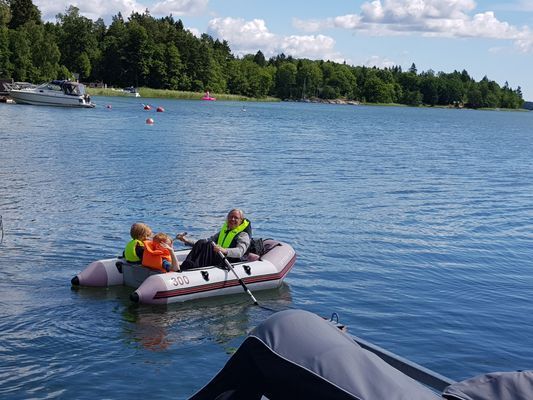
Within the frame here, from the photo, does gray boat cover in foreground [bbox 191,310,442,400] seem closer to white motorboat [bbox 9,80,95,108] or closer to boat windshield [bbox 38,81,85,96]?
white motorboat [bbox 9,80,95,108]

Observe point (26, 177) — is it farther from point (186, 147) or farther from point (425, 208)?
point (186, 147)

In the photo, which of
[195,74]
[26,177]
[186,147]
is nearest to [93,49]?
[195,74]

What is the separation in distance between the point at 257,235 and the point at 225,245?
440 centimetres

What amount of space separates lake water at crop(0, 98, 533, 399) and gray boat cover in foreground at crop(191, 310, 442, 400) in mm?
3928

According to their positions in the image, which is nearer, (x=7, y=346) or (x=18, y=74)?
(x=7, y=346)

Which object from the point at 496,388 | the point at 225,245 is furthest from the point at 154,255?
the point at 496,388

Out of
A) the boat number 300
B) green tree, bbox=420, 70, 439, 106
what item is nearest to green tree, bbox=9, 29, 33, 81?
the boat number 300

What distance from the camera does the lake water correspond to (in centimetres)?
934

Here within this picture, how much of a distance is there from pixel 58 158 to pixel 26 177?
592 cm

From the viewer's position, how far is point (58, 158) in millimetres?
29281

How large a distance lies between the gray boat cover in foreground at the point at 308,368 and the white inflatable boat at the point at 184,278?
6.54m

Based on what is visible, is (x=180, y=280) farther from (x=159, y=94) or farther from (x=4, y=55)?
(x=159, y=94)

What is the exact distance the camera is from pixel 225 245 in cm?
1223

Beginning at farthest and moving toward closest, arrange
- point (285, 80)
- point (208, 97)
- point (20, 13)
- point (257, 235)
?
point (285, 80) → point (208, 97) → point (20, 13) → point (257, 235)
